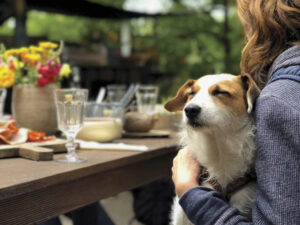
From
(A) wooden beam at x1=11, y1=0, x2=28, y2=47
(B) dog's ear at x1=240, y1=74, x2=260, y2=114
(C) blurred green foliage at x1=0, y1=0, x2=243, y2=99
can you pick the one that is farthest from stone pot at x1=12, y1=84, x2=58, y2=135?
(C) blurred green foliage at x1=0, y1=0, x2=243, y2=99

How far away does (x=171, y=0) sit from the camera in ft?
36.2

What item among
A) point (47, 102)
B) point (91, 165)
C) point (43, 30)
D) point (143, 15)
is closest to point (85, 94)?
point (91, 165)

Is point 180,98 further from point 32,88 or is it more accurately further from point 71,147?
point 32,88

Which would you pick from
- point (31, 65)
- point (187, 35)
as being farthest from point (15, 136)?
point (187, 35)

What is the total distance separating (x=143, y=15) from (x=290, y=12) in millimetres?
6709

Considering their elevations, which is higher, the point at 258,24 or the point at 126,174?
the point at 258,24

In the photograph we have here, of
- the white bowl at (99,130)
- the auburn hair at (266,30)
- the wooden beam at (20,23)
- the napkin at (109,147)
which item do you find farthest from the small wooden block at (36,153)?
the wooden beam at (20,23)

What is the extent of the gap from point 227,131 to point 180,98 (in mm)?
223

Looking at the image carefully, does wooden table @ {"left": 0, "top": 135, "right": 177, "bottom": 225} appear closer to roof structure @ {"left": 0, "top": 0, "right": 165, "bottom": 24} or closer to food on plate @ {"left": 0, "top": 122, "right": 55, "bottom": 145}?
food on plate @ {"left": 0, "top": 122, "right": 55, "bottom": 145}

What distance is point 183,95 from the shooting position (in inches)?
52.6

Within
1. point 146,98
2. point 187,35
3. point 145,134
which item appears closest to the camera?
point 145,134

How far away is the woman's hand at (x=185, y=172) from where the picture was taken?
113 centimetres

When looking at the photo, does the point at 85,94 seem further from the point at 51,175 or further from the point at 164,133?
the point at 164,133

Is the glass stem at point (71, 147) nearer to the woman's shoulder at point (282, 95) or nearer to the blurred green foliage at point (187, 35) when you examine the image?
the woman's shoulder at point (282, 95)
